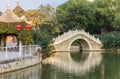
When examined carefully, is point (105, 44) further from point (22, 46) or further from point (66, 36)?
point (22, 46)

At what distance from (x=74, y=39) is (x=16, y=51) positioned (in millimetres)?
27603

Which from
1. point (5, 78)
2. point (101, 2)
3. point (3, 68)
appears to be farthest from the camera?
point (101, 2)

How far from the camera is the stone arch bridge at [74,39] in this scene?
4959 cm

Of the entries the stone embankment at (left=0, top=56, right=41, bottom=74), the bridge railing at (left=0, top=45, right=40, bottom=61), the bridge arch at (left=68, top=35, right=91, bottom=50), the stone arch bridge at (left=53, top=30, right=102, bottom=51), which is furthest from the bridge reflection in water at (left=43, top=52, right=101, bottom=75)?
the bridge arch at (left=68, top=35, right=91, bottom=50)

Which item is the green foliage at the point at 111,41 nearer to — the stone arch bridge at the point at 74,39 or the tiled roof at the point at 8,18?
the stone arch bridge at the point at 74,39

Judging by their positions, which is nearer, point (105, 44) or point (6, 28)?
point (6, 28)

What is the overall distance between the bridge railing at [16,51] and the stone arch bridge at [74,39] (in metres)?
21.6

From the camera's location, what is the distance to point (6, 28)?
24.6 metres

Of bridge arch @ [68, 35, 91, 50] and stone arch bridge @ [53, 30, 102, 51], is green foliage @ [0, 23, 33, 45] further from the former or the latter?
bridge arch @ [68, 35, 91, 50]

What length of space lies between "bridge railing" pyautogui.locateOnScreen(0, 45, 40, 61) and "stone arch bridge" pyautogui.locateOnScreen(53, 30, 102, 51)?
852 inches

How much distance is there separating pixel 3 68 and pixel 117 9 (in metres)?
40.9

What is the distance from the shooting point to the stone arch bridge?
49.6 metres

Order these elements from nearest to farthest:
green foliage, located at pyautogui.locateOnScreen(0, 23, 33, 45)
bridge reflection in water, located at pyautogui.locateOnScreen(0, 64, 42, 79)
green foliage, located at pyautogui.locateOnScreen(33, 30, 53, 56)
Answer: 1. bridge reflection in water, located at pyautogui.locateOnScreen(0, 64, 42, 79)
2. green foliage, located at pyautogui.locateOnScreen(0, 23, 33, 45)
3. green foliage, located at pyautogui.locateOnScreen(33, 30, 53, 56)

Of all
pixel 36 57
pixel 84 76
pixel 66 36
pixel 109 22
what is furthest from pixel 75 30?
pixel 84 76
